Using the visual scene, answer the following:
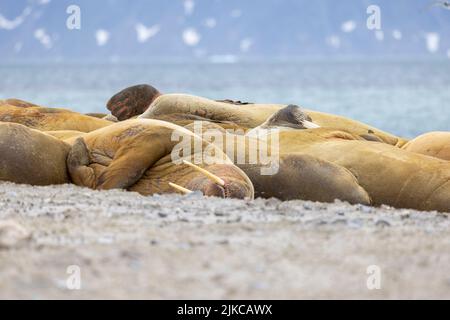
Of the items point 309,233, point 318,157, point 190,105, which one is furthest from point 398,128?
point 309,233

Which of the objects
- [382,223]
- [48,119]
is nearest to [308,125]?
[48,119]

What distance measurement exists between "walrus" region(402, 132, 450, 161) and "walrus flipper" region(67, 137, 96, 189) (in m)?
4.06

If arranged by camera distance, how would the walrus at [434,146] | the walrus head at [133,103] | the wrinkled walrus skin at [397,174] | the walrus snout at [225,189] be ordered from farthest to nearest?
the walrus head at [133,103] < the walrus at [434,146] < the wrinkled walrus skin at [397,174] < the walrus snout at [225,189]

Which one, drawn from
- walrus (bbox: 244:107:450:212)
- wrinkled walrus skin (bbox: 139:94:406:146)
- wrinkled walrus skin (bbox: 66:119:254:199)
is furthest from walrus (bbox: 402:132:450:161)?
wrinkled walrus skin (bbox: 66:119:254:199)

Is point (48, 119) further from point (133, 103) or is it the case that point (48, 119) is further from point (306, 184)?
point (306, 184)

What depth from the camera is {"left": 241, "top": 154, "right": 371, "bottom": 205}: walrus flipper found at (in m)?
8.70

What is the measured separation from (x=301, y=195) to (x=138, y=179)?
148 cm

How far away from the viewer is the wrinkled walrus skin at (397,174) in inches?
354

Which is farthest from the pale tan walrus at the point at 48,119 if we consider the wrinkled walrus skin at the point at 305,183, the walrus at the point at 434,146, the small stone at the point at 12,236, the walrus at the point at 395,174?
the small stone at the point at 12,236

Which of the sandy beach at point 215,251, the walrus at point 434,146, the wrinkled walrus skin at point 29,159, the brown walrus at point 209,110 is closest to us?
the sandy beach at point 215,251

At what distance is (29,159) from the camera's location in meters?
8.88

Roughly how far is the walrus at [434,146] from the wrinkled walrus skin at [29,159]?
4264mm

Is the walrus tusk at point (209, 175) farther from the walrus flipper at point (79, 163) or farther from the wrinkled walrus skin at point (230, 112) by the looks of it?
the wrinkled walrus skin at point (230, 112)
